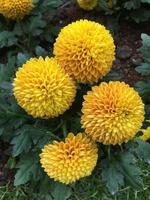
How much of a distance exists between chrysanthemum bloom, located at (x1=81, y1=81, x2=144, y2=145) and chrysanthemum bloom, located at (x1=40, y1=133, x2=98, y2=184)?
104mm

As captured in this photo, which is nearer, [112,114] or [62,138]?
[112,114]

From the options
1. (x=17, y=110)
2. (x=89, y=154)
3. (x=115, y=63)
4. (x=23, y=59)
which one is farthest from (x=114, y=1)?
(x=89, y=154)

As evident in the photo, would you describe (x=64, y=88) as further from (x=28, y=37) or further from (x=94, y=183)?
(x=28, y=37)

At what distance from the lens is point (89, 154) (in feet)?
9.02

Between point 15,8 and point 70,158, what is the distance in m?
1.37

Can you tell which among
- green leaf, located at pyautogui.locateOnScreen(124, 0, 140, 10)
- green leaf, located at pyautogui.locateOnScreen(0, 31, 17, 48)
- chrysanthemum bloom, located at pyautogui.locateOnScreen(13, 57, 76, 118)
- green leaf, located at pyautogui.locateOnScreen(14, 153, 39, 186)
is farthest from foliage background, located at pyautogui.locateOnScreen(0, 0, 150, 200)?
green leaf, located at pyautogui.locateOnScreen(124, 0, 140, 10)

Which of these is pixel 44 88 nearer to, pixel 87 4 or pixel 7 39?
pixel 7 39

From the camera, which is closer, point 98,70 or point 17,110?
point 98,70

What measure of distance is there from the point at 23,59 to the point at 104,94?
0.74 m

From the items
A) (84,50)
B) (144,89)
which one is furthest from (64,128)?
(144,89)

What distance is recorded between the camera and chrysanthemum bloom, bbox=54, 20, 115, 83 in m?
2.67

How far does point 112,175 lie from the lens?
2908 mm

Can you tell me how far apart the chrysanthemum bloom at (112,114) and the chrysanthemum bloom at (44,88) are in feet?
0.42

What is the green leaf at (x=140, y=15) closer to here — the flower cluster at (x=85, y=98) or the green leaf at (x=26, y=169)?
the flower cluster at (x=85, y=98)
